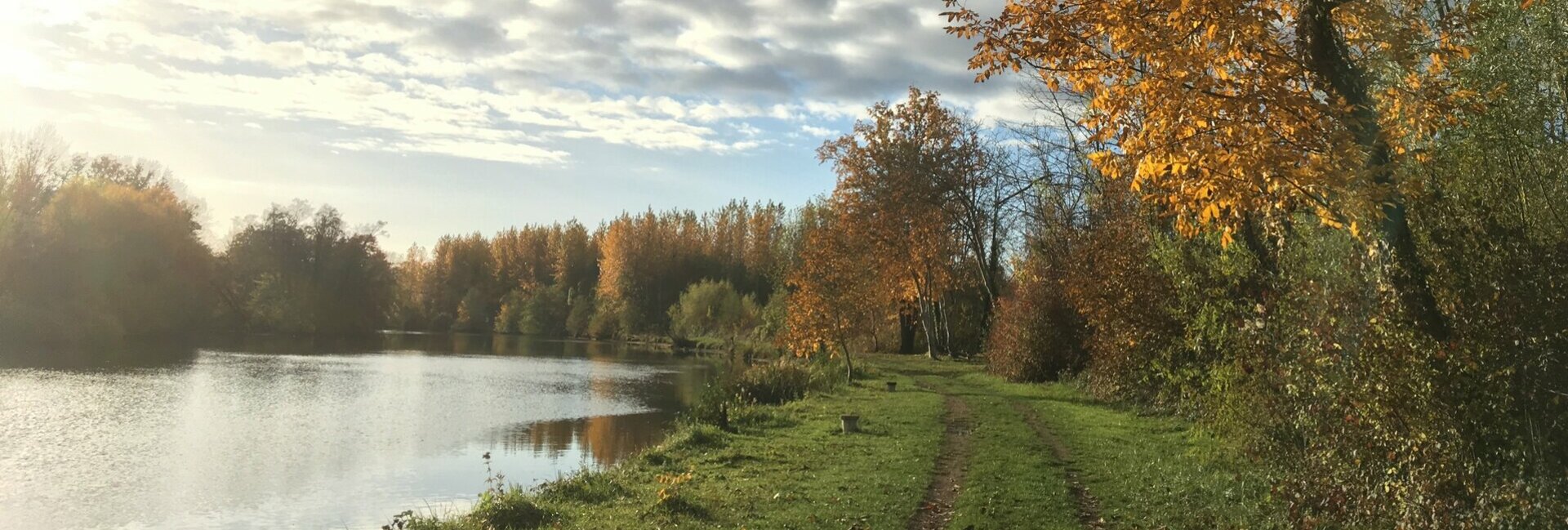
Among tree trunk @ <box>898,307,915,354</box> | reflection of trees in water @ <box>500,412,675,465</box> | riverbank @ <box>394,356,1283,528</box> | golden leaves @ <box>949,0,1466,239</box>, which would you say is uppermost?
golden leaves @ <box>949,0,1466,239</box>

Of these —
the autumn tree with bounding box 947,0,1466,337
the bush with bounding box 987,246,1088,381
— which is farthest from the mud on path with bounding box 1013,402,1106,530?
the bush with bounding box 987,246,1088,381

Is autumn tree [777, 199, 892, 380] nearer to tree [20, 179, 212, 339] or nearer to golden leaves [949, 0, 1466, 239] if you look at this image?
golden leaves [949, 0, 1466, 239]

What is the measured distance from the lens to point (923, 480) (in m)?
11.8

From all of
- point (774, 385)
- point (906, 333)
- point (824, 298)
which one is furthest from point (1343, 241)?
point (906, 333)

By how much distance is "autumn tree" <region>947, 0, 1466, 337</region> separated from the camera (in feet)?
26.3

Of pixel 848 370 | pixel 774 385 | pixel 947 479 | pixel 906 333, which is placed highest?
pixel 906 333

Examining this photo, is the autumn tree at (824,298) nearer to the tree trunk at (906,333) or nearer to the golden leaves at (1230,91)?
the tree trunk at (906,333)

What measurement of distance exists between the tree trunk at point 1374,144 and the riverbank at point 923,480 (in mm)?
2432

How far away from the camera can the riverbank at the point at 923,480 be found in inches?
385

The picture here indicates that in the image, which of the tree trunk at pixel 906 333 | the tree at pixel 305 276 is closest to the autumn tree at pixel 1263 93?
the tree trunk at pixel 906 333

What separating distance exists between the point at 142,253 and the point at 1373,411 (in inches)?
2547

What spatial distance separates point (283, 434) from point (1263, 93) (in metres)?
20.5

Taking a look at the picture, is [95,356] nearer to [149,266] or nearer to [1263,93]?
[149,266]

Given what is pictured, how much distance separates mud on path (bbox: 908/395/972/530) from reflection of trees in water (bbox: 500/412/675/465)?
665cm
